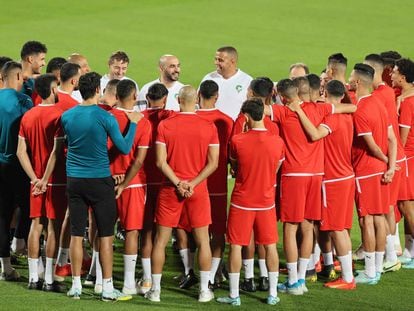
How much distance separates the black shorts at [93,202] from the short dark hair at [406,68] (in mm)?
3937

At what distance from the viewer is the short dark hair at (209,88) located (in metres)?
10.1

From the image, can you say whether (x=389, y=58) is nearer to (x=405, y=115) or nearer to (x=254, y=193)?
(x=405, y=115)

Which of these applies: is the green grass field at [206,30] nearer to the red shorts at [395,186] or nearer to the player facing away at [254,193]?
the red shorts at [395,186]

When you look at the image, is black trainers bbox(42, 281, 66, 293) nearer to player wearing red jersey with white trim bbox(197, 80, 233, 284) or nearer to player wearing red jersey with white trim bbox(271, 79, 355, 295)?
player wearing red jersey with white trim bbox(197, 80, 233, 284)

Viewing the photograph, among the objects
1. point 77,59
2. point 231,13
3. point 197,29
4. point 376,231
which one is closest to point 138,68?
point 197,29

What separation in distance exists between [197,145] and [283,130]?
3.24 feet

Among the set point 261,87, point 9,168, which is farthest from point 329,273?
point 9,168

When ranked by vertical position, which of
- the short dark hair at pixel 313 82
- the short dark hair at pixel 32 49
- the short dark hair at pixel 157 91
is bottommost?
the short dark hair at pixel 157 91

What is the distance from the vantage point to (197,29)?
31344mm

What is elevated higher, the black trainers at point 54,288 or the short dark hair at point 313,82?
the short dark hair at point 313,82

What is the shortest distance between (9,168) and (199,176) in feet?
7.30

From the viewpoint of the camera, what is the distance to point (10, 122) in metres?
10.8

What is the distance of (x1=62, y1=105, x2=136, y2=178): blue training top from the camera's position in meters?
9.62

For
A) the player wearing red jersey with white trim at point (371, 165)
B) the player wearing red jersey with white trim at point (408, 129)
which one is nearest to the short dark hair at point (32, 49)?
the player wearing red jersey with white trim at point (371, 165)
